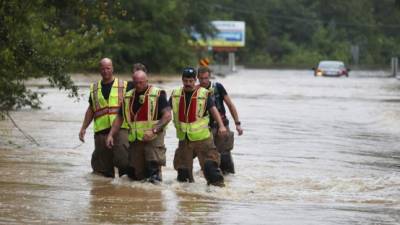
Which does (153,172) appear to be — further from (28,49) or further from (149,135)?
(28,49)

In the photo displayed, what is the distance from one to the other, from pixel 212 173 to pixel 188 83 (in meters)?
1.16

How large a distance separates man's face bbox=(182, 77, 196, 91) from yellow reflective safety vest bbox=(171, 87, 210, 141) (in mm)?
82

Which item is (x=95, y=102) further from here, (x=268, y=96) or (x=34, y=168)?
(x=268, y=96)

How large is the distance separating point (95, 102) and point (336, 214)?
4.05 metres

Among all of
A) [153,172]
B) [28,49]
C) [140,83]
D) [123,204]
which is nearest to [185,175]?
[153,172]

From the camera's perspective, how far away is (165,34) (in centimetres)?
6334

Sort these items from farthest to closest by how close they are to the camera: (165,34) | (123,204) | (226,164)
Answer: (165,34), (226,164), (123,204)

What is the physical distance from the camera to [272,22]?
120562 millimetres

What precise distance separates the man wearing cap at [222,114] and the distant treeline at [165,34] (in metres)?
3.98

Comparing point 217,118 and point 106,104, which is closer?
point 217,118

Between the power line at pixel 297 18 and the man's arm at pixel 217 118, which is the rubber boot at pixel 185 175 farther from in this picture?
the power line at pixel 297 18

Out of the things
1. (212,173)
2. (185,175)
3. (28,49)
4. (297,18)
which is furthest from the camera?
(297,18)

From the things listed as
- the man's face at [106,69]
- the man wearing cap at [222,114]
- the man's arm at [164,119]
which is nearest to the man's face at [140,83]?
the man's arm at [164,119]

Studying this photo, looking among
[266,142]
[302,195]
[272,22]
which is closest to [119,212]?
[302,195]
